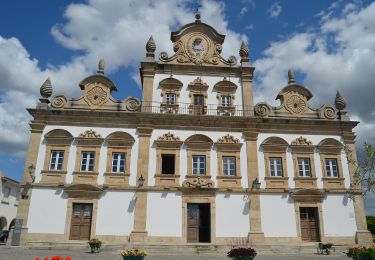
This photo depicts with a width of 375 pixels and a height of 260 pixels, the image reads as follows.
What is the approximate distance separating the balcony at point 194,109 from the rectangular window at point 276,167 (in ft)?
10.2

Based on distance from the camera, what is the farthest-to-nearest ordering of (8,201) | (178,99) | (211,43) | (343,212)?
(8,201), (211,43), (178,99), (343,212)

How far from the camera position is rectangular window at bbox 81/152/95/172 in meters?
19.8

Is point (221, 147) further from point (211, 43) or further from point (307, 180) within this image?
point (211, 43)

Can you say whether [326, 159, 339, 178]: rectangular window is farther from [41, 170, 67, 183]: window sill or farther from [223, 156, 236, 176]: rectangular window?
[41, 170, 67, 183]: window sill

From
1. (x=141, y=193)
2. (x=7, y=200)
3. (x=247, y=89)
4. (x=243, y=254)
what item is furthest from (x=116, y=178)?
(x=7, y=200)

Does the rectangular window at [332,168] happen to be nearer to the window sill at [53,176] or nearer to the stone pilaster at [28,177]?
the window sill at [53,176]

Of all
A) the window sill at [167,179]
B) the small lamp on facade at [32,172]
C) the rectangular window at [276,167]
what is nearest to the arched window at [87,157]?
the small lamp on facade at [32,172]

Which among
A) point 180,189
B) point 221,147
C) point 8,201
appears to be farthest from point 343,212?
point 8,201

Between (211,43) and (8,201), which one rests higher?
(211,43)

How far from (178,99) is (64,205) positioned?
9.08m

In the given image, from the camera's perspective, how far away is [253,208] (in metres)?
19.7

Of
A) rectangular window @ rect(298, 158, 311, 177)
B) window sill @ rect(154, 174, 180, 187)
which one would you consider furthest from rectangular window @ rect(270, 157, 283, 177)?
window sill @ rect(154, 174, 180, 187)

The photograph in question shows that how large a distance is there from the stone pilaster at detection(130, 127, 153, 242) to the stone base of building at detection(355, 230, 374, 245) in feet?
39.5

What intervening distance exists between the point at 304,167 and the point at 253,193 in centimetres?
369
